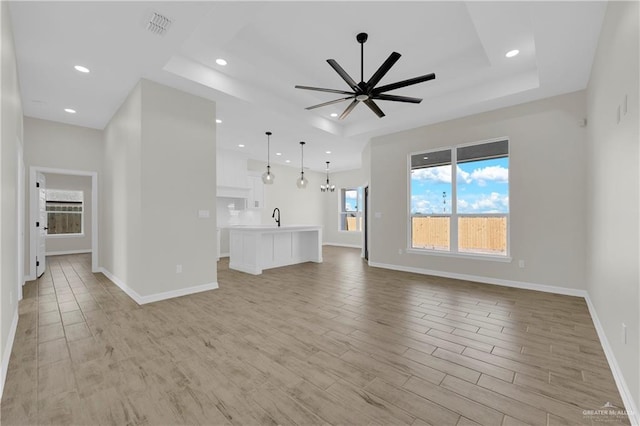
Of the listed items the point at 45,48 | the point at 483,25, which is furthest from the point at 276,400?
the point at 45,48

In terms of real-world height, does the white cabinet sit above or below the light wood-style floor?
above

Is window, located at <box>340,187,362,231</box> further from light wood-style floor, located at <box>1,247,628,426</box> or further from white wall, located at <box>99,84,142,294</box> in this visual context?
white wall, located at <box>99,84,142,294</box>

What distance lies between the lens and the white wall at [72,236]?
27.1ft

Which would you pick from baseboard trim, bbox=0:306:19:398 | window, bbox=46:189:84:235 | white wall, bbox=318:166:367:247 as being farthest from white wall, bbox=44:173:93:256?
white wall, bbox=318:166:367:247

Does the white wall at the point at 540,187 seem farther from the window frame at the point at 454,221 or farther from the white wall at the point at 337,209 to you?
the white wall at the point at 337,209

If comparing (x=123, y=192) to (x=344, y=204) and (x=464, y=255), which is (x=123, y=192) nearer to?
(x=464, y=255)

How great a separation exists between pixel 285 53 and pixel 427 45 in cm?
185

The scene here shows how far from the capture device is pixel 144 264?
3.70 m

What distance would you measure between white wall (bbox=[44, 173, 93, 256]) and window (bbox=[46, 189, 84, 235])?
Result: 15 centimetres

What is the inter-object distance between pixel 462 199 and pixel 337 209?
6.04 metres

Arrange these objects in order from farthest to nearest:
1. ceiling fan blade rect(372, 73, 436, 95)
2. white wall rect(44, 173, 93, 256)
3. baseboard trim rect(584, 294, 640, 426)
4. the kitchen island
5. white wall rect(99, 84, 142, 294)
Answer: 1. white wall rect(44, 173, 93, 256)
2. the kitchen island
3. white wall rect(99, 84, 142, 294)
4. ceiling fan blade rect(372, 73, 436, 95)
5. baseboard trim rect(584, 294, 640, 426)

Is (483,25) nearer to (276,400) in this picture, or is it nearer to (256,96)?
(256,96)

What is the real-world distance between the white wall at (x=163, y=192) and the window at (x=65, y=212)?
611 cm

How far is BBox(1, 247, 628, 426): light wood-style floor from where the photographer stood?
1649 millimetres
